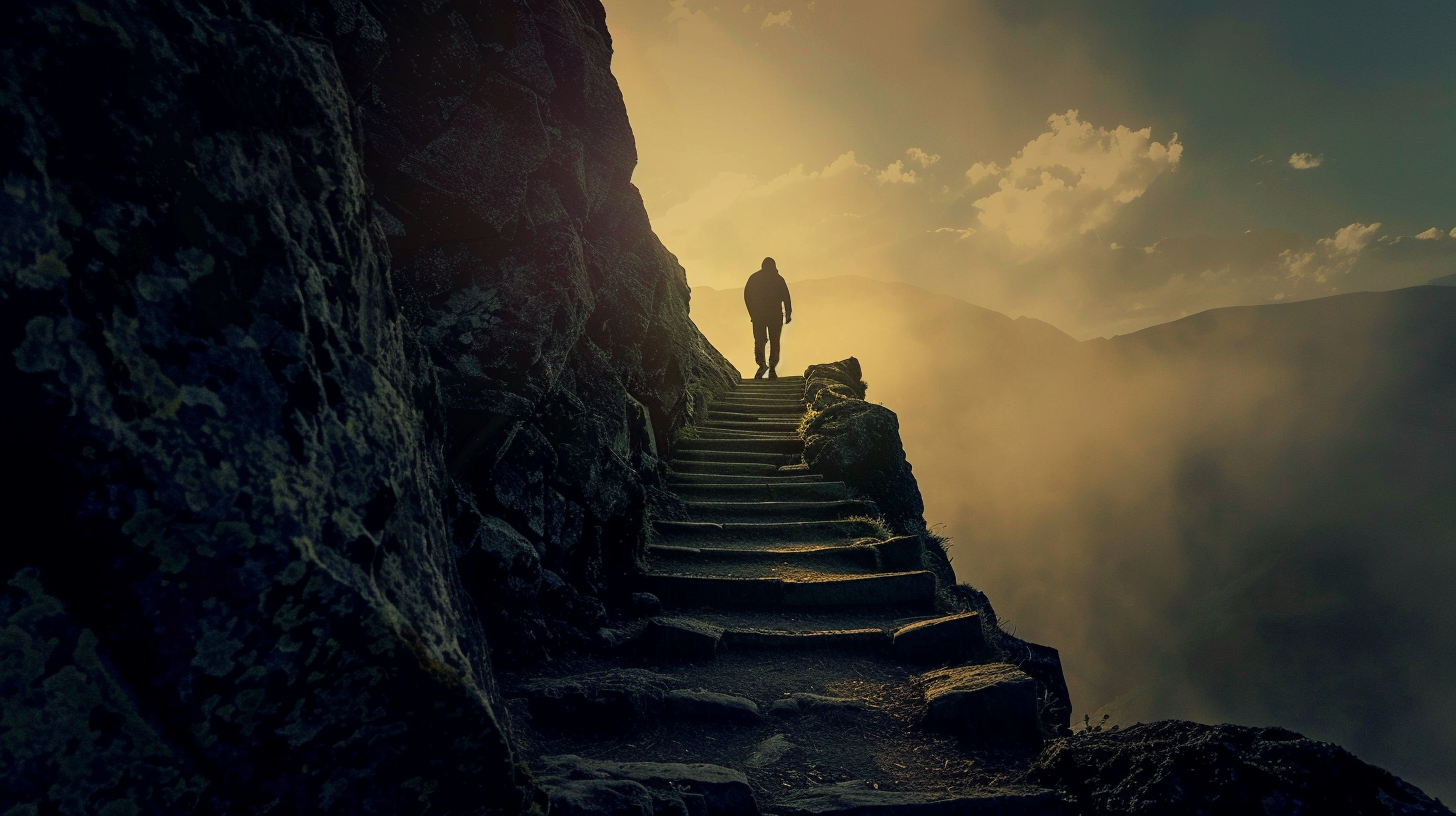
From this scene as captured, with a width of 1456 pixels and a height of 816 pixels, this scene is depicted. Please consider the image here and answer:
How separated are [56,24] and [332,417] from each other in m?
1.25

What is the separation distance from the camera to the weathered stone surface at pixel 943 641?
5105 mm

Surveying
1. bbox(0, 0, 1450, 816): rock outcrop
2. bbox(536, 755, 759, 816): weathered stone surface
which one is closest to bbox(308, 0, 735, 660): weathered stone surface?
bbox(0, 0, 1450, 816): rock outcrop

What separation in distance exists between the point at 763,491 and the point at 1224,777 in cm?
694

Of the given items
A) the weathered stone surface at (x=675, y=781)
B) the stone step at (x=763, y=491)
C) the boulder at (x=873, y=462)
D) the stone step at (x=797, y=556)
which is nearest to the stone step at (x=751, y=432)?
the boulder at (x=873, y=462)

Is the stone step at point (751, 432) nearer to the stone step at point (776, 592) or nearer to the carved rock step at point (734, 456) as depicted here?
the carved rock step at point (734, 456)

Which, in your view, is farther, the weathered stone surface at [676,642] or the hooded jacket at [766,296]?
the hooded jacket at [766,296]

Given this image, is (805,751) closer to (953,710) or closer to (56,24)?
(953,710)

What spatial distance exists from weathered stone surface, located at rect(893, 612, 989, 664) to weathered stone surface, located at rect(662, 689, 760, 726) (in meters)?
1.68

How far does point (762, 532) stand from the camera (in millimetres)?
8055

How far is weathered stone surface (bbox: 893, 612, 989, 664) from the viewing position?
5.11 metres

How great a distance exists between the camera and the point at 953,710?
3984mm

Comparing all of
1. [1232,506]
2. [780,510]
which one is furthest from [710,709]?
[1232,506]

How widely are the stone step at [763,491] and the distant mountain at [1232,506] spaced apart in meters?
47.6

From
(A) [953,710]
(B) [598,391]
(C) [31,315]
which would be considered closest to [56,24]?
(C) [31,315]
